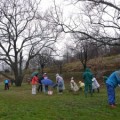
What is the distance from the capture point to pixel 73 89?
1104 inches

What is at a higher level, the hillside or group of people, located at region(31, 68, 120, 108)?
the hillside

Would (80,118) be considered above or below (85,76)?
below

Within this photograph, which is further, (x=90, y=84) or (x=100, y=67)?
(x=100, y=67)

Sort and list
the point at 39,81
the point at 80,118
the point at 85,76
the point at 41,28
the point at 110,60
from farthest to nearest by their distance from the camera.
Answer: the point at 110,60
the point at 41,28
the point at 39,81
the point at 85,76
the point at 80,118

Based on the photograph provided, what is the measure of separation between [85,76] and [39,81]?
857cm

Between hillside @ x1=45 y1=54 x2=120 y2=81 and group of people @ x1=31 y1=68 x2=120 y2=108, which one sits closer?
group of people @ x1=31 y1=68 x2=120 y2=108

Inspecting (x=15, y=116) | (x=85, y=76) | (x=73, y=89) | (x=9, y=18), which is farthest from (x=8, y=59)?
(x=15, y=116)

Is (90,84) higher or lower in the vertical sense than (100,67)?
lower

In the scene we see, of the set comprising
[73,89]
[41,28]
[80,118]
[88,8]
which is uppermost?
[41,28]

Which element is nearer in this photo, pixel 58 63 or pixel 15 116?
pixel 15 116

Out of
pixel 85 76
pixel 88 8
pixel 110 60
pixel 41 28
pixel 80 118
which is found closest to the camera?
pixel 80 118

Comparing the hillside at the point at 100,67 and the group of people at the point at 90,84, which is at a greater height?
the hillside at the point at 100,67

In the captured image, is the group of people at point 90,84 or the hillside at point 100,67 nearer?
the group of people at point 90,84

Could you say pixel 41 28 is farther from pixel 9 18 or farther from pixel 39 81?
pixel 39 81
